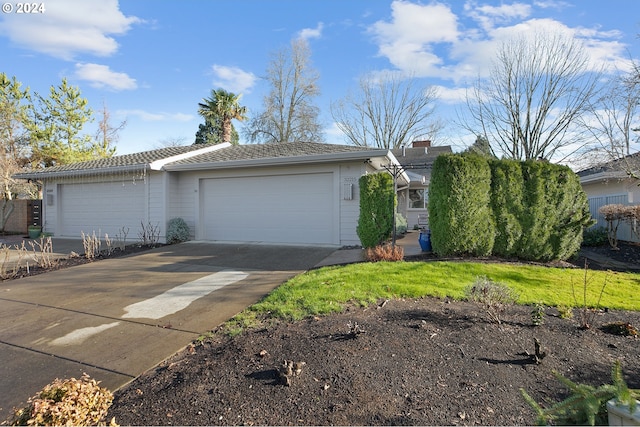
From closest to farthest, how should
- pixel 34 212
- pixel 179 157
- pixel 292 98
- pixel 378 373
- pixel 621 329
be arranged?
pixel 378 373 < pixel 621 329 < pixel 179 157 < pixel 34 212 < pixel 292 98

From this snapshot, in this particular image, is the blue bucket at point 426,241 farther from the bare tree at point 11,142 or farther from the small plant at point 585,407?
the bare tree at point 11,142

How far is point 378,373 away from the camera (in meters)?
2.69

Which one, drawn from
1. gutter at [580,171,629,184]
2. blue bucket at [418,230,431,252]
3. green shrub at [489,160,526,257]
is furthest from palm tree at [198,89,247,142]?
gutter at [580,171,629,184]

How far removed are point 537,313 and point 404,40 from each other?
1242cm

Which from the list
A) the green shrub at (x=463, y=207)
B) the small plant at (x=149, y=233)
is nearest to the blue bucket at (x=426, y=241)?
the green shrub at (x=463, y=207)

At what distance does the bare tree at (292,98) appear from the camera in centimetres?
2753

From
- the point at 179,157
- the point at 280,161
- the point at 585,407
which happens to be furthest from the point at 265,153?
the point at 585,407

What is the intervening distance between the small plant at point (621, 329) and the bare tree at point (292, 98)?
2610cm

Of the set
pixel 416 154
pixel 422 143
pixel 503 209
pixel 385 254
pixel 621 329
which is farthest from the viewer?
pixel 422 143

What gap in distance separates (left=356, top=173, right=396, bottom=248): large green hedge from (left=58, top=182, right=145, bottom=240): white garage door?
883 centimetres

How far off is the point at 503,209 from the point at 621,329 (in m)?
4.18

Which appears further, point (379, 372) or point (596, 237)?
point (596, 237)

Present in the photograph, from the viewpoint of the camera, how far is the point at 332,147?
1159cm

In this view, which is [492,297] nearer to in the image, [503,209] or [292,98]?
[503,209]
